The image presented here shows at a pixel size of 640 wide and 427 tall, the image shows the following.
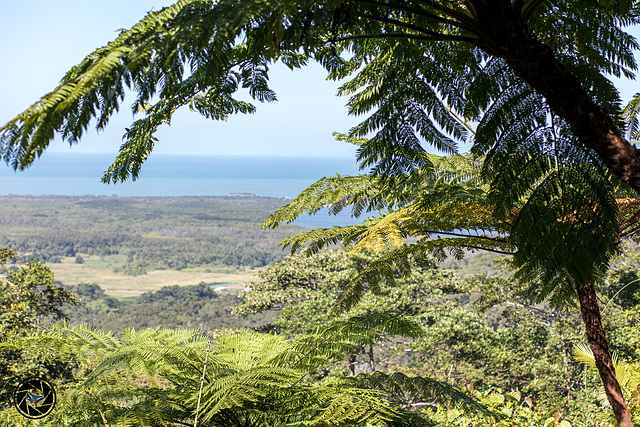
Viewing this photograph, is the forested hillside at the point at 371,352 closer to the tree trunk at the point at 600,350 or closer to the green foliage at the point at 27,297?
the green foliage at the point at 27,297

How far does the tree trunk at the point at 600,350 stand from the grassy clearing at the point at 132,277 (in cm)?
5606

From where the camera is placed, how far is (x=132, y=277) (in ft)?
226

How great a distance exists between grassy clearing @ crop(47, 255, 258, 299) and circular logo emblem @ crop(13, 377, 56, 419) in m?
56.2

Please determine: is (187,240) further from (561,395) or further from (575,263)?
(575,263)

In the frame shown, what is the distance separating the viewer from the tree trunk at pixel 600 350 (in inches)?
115

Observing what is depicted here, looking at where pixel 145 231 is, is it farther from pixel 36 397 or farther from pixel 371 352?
pixel 36 397

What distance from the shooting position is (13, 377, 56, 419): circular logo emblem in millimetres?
2143

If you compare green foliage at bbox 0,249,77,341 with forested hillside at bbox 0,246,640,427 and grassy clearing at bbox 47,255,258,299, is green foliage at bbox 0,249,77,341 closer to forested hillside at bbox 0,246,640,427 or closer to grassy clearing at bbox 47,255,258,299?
forested hillside at bbox 0,246,640,427

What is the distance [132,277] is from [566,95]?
2930 inches

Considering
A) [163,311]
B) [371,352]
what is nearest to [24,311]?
[371,352]

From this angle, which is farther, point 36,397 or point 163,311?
point 163,311

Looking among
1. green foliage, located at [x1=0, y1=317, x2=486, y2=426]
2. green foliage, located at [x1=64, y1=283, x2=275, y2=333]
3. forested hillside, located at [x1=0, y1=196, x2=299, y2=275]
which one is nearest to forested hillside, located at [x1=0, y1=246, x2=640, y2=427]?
green foliage, located at [x1=0, y1=317, x2=486, y2=426]

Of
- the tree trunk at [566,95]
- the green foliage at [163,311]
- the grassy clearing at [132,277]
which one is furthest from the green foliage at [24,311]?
the grassy clearing at [132,277]

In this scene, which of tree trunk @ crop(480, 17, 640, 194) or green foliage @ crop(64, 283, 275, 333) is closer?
tree trunk @ crop(480, 17, 640, 194)
